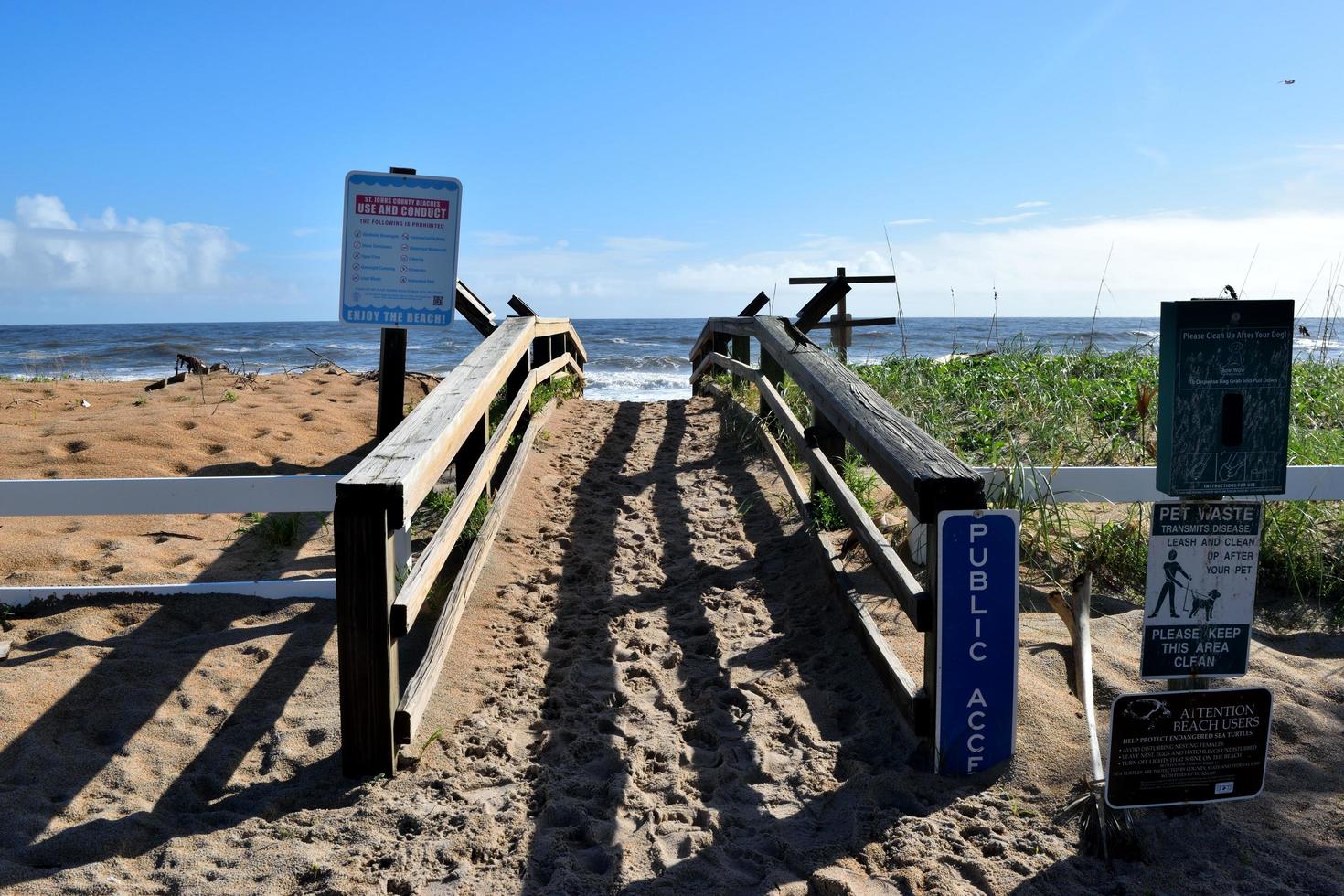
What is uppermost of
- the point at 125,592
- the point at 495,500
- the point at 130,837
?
the point at 495,500

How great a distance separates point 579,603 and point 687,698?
1.04 m

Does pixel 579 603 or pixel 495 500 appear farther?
pixel 495 500

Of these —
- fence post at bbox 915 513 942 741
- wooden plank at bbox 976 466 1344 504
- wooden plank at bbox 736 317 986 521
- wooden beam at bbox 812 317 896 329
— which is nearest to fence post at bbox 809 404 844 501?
wooden plank at bbox 736 317 986 521

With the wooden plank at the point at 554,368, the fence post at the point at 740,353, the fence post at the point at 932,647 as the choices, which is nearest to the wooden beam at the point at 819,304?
the fence post at the point at 740,353

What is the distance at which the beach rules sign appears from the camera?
479 cm

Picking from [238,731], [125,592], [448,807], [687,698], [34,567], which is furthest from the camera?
[34,567]

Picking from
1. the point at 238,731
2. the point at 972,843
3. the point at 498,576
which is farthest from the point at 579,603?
the point at 972,843

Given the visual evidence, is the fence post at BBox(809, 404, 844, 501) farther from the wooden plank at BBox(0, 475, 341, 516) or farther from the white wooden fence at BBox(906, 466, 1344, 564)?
the wooden plank at BBox(0, 475, 341, 516)

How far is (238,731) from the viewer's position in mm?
3303

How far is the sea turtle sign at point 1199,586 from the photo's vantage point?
275 cm

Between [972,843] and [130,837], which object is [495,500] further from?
[972,843]

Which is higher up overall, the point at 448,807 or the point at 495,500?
the point at 495,500

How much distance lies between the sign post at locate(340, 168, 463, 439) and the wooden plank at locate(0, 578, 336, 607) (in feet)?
3.77

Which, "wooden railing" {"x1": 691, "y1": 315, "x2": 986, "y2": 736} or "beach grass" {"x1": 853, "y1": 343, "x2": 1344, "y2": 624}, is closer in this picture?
"wooden railing" {"x1": 691, "y1": 315, "x2": 986, "y2": 736}
